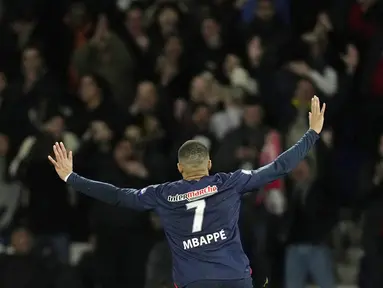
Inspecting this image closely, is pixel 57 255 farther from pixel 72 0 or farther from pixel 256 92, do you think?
pixel 72 0

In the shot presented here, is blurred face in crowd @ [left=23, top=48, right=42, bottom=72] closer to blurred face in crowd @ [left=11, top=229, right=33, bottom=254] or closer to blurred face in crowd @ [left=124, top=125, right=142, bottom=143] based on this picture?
blurred face in crowd @ [left=124, top=125, right=142, bottom=143]

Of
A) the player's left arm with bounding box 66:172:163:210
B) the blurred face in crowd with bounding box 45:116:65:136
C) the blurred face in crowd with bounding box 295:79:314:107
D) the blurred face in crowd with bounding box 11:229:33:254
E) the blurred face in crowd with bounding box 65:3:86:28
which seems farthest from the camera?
the blurred face in crowd with bounding box 65:3:86:28

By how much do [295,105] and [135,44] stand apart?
8.54 feet

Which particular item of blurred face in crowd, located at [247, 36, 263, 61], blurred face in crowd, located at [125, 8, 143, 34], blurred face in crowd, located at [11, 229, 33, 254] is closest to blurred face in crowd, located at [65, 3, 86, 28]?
blurred face in crowd, located at [125, 8, 143, 34]

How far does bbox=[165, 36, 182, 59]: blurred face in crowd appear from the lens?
13852 millimetres

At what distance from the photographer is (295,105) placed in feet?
42.7

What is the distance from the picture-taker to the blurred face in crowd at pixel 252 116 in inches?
488

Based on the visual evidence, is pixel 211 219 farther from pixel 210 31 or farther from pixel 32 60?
pixel 210 31

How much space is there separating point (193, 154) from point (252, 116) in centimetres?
517

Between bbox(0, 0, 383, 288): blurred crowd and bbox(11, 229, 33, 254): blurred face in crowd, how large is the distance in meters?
0.01

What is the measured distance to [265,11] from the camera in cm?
1428

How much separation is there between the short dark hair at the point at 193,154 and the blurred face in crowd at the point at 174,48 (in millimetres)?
6648

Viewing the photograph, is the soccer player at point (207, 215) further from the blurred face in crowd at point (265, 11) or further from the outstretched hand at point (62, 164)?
the blurred face in crowd at point (265, 11)

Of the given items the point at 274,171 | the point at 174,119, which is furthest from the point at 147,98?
the point at 274,171
